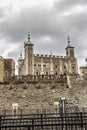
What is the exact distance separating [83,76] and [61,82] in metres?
1.79

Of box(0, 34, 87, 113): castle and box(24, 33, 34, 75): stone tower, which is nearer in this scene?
box(0, 34, 87, 113): castle

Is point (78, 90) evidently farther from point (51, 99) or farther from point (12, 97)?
point (12, 97)

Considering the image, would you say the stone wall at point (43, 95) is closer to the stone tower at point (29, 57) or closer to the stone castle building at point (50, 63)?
the stone tower at point (29, 57)

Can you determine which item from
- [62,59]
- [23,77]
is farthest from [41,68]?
[23,77]

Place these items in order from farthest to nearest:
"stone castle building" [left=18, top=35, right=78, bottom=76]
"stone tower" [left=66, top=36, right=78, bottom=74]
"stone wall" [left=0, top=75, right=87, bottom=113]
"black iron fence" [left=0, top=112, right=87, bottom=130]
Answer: "stone tower" [left=66, top=36, right=78, bottom=74] → "stone castle building" [left=18, top=35, right=78, bottom=76] → "stone wall" [left=0, top=75, right=87, bottom=113] → "black iron fence" [left=0, top=112, right=87, bottom=130]

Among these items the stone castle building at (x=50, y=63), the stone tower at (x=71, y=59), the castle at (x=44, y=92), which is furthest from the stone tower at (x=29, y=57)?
the castle at (x=44, y=92)

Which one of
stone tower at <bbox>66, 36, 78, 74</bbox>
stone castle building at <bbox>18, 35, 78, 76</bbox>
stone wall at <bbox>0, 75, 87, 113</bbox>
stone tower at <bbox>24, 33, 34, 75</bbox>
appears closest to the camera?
stone wall at <bbox>0, 75, 87, 113</bbox>

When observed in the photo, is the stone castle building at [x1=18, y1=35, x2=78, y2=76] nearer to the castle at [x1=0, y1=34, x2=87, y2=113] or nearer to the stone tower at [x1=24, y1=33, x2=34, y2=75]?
the stone tower at [x1=24, y1=33, x2=34, y2=75]

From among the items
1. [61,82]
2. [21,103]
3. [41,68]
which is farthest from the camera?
[41,68]

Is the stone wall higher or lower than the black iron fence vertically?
higher

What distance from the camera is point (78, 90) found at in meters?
19.1

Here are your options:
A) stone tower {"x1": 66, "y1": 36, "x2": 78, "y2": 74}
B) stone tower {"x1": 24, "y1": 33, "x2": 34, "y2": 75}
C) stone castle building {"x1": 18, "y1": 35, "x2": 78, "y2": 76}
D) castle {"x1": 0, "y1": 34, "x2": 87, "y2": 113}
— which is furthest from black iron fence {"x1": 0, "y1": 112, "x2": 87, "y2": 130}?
stone tower {"x1": 66, "y1": 36, "x2": 78, "y2": 74}

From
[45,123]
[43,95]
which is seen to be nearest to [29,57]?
[43,95]

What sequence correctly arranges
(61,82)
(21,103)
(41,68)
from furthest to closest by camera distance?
1. (41,68)
2. (61,82)
3. (21,103)
